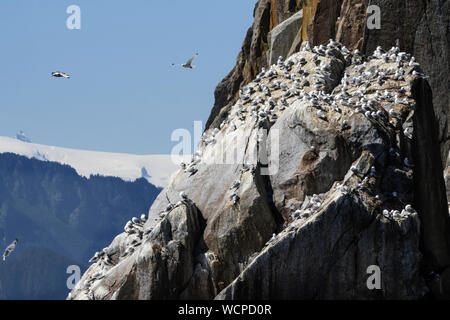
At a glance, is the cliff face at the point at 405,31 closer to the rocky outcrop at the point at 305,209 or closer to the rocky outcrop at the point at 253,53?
the rocky outcrop at the point at 305,209

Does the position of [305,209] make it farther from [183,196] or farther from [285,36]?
[285,36]

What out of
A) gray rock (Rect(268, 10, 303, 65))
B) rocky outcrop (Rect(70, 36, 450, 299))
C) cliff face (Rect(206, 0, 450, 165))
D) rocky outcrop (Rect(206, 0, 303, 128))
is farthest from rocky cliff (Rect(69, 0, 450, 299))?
rocky outcrop (Rect(206, 0, 303, 128))

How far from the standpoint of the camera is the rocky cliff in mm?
38688

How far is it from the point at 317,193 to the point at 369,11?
1690 cm

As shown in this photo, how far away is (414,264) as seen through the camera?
39844 mm

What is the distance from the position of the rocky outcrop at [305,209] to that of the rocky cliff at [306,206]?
0.06 meters

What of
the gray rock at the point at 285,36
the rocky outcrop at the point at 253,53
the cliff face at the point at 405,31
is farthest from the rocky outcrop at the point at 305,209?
the rocky outcrop at the point at 253,53

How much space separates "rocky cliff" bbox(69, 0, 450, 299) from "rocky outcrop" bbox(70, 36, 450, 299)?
0.19ft

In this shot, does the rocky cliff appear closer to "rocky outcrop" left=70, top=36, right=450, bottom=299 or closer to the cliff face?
"rocky outcrop" left=70, top=36, right=450, bottom=299

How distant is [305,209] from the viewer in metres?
40.3

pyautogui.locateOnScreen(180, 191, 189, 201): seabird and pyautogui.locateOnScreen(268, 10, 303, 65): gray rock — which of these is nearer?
pyautogui.locateOnScreen(180, 191, 189, 201): seabird

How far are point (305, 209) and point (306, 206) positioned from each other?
67 cm
